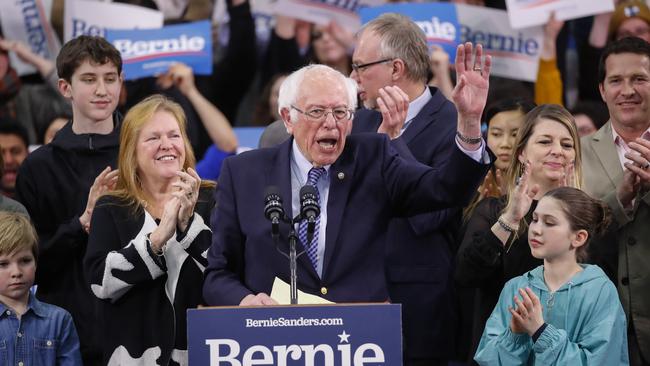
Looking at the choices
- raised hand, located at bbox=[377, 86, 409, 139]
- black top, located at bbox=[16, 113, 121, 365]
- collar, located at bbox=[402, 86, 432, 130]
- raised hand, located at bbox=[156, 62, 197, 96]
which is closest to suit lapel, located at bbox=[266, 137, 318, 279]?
raised hand, located at bbox=[377, 86, 409, 139]

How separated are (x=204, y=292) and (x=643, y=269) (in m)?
1.94

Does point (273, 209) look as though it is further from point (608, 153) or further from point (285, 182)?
point (608, 153)

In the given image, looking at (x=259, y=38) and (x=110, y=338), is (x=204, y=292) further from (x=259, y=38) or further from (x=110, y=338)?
(x=259, y=38)

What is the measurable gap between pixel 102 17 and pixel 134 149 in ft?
8.49

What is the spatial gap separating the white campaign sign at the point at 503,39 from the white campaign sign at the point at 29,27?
2.75 m

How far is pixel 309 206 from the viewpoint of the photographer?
168 inches

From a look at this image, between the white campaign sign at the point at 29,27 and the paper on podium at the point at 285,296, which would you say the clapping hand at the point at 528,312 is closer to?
the paper on podium at the point at 285,296

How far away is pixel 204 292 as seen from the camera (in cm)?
482

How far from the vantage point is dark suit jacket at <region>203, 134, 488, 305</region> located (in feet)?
15.4

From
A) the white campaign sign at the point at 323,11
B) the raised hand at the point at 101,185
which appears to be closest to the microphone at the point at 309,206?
the raised hand at the point at 101,185

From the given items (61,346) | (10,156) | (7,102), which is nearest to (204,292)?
(61,346)

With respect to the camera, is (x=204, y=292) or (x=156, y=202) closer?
(x=204, y=292)

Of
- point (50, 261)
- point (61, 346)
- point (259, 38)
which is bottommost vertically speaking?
point (61, 346)

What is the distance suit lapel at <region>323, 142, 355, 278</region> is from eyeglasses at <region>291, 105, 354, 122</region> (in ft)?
0.63
